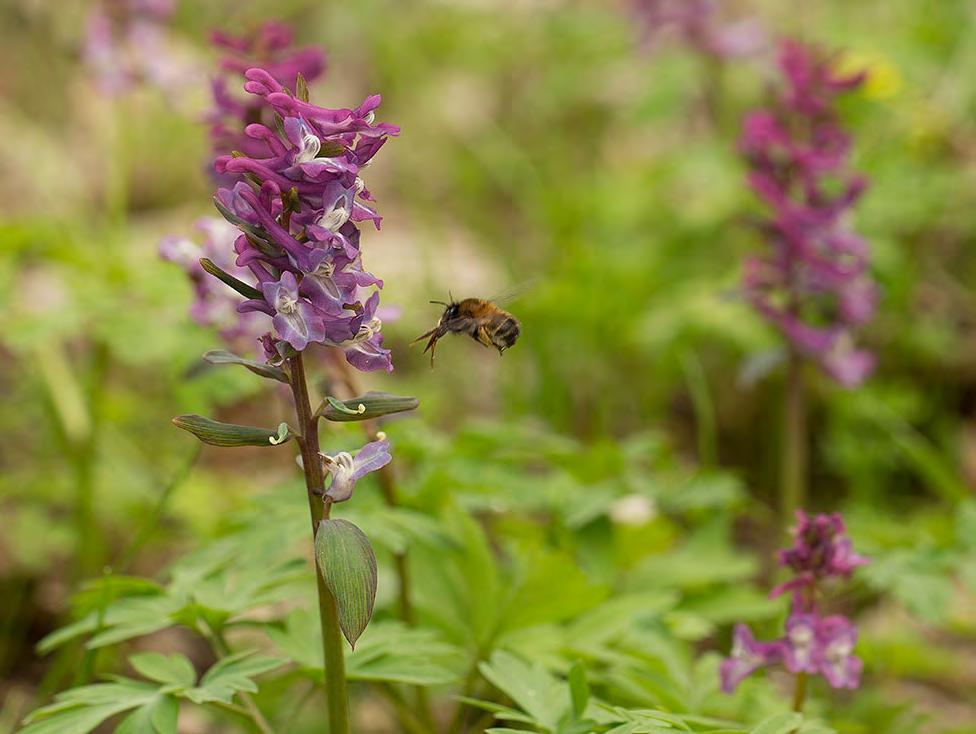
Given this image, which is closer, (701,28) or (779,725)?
(779,725)

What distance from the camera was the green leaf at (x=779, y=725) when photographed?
1.70m

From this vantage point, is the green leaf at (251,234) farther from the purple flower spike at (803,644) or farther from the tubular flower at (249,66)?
the purple flower spike at (803,644)

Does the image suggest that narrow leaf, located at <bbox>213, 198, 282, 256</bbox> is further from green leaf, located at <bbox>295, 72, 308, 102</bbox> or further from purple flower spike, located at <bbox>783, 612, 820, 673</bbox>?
purple flower spike, located at <bbox>783, 612, 820, 673</bbox>

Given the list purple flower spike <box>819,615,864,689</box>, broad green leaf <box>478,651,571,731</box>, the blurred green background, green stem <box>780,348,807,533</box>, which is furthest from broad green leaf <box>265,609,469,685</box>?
green stem <box>780,348,807,533</box>

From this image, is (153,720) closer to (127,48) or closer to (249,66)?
(249,66)

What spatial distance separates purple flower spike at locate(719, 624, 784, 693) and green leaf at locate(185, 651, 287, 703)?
88cm

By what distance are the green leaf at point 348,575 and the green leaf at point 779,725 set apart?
66 centimetres

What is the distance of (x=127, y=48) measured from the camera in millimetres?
3975

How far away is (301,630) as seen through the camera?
2119 millimetres

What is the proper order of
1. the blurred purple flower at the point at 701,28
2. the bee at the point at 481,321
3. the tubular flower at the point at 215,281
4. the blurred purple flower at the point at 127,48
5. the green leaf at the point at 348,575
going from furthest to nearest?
the blurred purple flower at the point at 701,28
the blurred purple flower at the point at 127,48
the tubular flower at the point at 215,281
the bee at the point at 481,321
the green leaf at the point at 348,575

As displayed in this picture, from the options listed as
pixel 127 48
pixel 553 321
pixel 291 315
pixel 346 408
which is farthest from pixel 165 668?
pixel 553 321

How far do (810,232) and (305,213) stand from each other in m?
1.86

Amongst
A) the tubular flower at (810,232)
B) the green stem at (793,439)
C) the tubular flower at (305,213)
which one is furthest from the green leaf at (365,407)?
the green stem at (793,439)

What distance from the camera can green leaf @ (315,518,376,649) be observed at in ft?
5.14
